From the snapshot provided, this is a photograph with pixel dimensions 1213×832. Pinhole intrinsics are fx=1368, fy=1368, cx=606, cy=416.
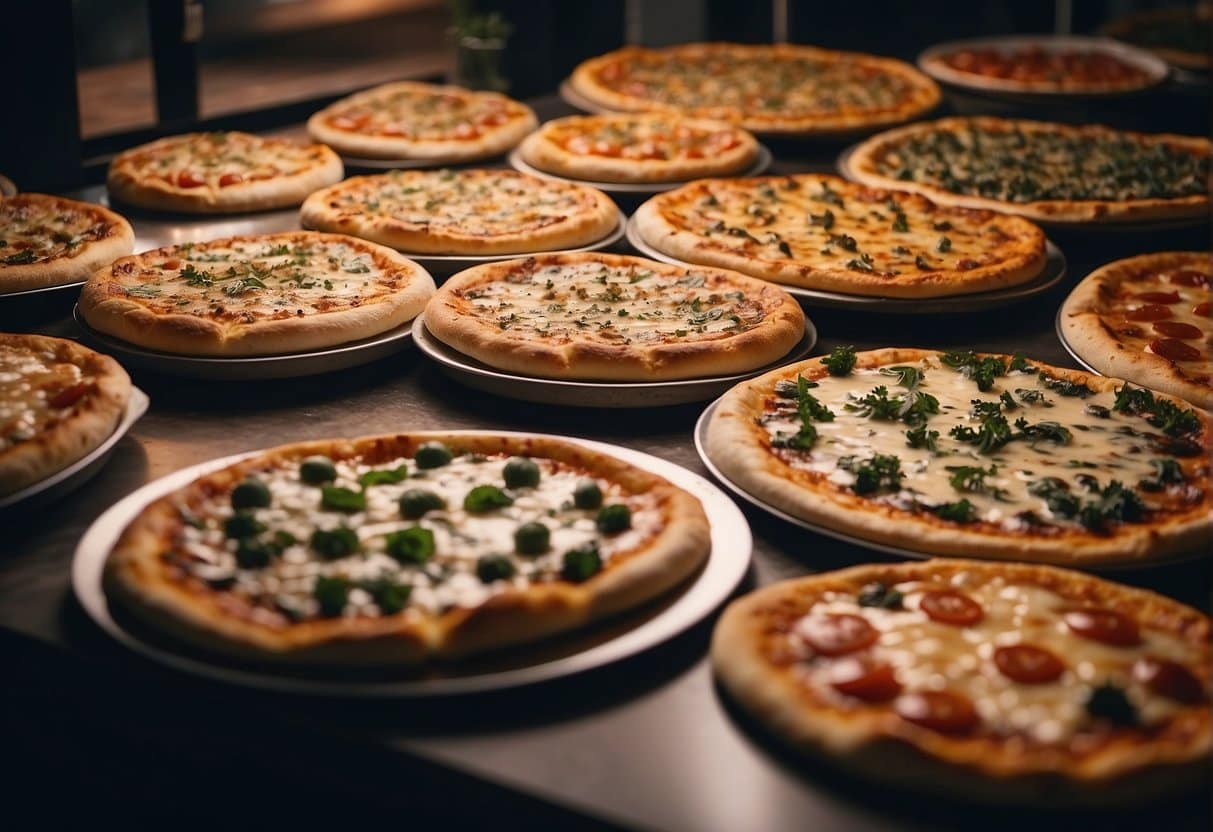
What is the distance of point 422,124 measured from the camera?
7.24 m

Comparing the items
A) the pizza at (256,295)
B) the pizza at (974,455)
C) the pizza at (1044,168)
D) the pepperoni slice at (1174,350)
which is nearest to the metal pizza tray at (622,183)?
the pizza at (1044,168)

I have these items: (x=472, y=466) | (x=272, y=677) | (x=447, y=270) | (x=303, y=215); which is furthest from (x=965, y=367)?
(x=303, y=215)

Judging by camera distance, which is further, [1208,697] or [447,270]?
[447,270]

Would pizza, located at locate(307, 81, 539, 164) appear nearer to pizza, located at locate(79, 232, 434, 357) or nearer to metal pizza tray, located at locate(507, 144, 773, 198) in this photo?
metal pizza tray, located at locate(507, 144, 773, 198)

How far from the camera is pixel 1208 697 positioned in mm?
2643

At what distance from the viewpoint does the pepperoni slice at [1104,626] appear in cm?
282

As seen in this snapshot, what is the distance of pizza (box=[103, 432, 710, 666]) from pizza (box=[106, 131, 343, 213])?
2.75 metres

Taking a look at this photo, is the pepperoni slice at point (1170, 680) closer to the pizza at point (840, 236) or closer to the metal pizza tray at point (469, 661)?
Answer: the metal pizza tray at point (469, 661)

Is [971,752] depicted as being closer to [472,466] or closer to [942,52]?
[472,466]

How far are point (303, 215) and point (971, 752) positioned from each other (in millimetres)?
4125

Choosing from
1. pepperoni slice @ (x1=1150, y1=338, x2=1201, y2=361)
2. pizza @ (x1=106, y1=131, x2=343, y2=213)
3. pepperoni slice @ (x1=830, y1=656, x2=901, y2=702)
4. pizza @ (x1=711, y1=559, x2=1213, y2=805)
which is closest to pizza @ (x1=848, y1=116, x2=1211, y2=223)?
pepperoni slice @ (x1=1150, y1=338, x2=1201, y2=361)

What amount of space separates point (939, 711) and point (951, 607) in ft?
1.37

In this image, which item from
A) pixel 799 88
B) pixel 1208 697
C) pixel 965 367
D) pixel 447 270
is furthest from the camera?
pixel 799 88

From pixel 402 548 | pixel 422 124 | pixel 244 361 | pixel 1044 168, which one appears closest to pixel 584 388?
pixel 244 361
